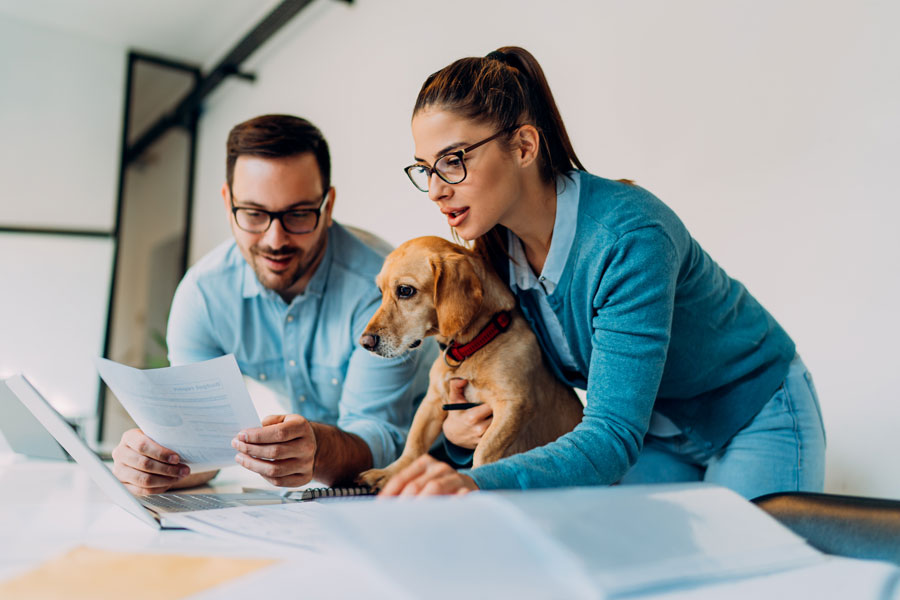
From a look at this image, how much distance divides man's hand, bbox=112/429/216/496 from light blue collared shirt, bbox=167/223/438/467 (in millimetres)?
474

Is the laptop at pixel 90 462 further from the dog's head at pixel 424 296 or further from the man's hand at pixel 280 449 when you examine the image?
the dog's head at pixel 424 296

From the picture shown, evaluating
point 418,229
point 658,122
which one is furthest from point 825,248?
point 418,229

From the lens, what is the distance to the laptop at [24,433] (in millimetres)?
1448

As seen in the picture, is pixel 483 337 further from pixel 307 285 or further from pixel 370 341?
pixel 307 285

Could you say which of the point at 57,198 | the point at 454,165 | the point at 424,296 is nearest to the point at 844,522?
the point at 454,165

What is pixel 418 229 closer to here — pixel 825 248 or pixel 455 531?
pixel 825 248

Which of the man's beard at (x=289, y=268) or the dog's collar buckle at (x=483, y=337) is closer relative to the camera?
the dog's collar buckle at (x=483, y=337)

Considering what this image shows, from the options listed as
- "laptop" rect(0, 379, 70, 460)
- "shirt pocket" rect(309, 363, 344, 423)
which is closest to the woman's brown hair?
"shirt pocket" rect(309, 363, 344, 423)

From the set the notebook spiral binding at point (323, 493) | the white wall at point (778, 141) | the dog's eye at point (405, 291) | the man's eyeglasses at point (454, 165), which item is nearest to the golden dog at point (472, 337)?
the dog's eye at point (405, 291)

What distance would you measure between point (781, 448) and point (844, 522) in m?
0.58

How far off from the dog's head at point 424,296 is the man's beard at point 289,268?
0.35 meters

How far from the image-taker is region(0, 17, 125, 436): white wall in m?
4.82

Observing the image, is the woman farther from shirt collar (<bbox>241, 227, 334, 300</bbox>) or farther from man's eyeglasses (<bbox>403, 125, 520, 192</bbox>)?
shirt collar (<bbox>241, 227, 334, 300</bbox>)

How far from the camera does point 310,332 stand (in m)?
1.68
